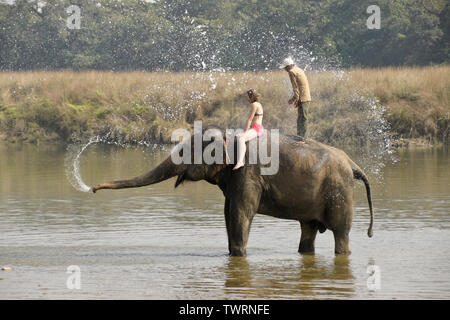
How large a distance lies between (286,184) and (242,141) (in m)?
0.81

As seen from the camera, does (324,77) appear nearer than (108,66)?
Yes

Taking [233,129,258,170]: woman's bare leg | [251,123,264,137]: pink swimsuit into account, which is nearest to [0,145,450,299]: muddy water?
[233,129,258,170]: woman's bare leg

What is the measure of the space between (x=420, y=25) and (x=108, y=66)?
19.5m

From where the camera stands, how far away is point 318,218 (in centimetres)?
1238

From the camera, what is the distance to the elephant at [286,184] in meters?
12.0

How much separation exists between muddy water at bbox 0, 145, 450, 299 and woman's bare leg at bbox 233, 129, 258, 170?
4.02ft

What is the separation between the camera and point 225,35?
183ft

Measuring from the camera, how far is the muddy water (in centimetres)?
1028

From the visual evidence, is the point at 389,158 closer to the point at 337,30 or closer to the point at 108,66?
the point at 337,30

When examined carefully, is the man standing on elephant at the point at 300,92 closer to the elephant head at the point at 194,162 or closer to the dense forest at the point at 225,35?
the elephant head at the point at 194,162

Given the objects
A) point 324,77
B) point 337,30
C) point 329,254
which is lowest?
point 329,254

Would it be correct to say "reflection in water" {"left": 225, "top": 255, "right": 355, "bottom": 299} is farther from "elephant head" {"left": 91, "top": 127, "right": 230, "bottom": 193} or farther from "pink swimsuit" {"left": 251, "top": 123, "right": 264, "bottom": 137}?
"pink swimsuit" {"left": 251, "top": 123, "right": 264, "bottom": 137}

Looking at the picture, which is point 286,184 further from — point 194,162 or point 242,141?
point 194,162

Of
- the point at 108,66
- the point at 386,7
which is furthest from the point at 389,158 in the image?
the point at 108,66
